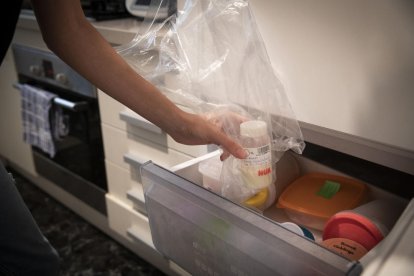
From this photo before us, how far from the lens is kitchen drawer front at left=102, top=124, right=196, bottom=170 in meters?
1.04

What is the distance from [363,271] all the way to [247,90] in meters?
0.37

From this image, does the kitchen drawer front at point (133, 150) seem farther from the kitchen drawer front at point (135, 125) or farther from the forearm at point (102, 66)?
the forearm at point (102, 66)

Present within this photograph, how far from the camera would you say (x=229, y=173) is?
0.66 m

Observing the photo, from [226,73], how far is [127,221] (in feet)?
2.58

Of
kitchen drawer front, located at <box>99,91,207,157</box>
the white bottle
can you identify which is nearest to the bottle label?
the white bottle

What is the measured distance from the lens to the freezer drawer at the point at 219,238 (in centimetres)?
43

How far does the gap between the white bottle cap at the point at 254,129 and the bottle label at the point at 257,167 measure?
0.02 m

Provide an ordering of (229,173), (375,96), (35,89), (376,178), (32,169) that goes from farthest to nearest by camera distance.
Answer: (32,169) < (35,89) < (376,178) < (229,173) < (375,96)

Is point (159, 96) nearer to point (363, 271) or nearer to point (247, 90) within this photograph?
point (247, 90)

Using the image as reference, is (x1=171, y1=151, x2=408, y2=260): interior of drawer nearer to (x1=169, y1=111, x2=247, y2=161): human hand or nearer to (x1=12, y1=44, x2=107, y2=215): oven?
(x1=169, y1=111, x2=247, y2=161): human hand

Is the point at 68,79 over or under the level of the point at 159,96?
under

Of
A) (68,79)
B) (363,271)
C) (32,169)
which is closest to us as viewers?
(363,271)

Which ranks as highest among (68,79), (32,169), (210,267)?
(68,79)

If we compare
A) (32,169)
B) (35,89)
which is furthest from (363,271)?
(32,169)
